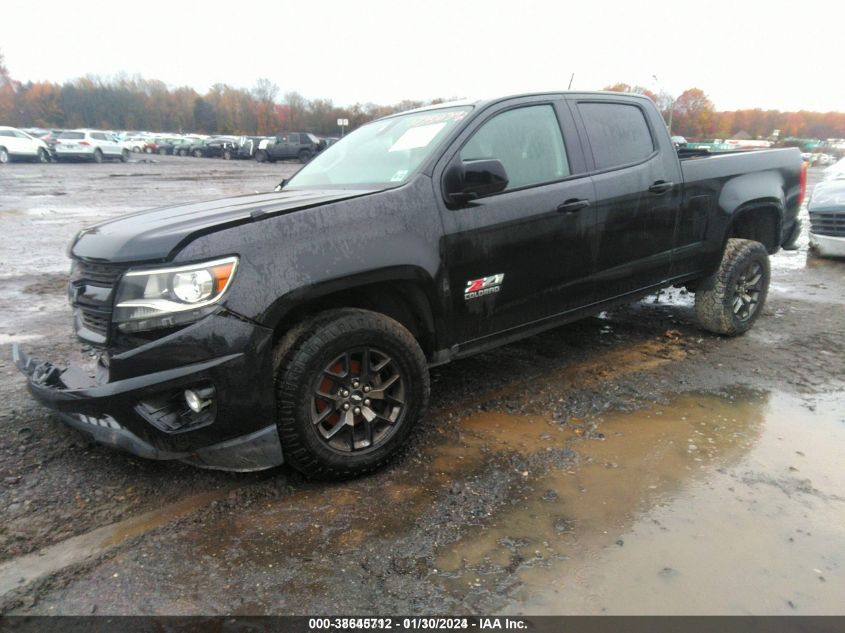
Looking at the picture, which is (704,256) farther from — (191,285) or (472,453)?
(191,285)

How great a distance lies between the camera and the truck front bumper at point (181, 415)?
240 cm

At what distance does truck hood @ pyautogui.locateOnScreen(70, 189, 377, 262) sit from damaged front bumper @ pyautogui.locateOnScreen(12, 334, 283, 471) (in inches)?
20.3

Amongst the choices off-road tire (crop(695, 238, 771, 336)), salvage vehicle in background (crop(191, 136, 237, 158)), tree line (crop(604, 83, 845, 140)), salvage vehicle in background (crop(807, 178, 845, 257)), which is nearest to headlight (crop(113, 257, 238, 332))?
off-road tire (crop(695, 238, 771, 336))

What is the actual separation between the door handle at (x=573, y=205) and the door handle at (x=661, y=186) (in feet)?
2.37

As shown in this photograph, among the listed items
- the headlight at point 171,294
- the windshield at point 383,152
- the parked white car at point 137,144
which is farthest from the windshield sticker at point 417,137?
the parked white car at point 137,144

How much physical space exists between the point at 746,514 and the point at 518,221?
184 centimetres

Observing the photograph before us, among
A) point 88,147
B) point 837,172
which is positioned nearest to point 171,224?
point 837,172

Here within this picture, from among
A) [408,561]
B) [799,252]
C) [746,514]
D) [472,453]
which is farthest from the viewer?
[799,252]

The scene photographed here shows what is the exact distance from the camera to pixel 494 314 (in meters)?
3.35

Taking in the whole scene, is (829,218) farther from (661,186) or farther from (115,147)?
(115,147)

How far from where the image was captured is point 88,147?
3272 cm

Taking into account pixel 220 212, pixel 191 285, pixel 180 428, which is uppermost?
pixel 220 212

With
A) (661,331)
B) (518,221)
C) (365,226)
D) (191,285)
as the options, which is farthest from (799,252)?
(191,285)

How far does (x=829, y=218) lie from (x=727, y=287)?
4723 millimetres
